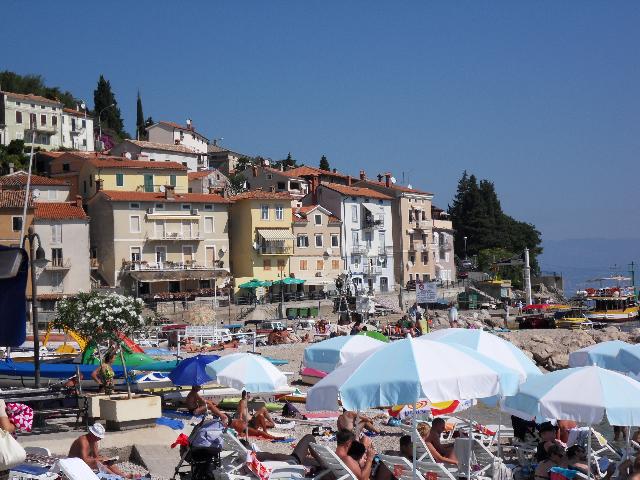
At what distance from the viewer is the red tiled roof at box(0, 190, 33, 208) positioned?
54.2 metres

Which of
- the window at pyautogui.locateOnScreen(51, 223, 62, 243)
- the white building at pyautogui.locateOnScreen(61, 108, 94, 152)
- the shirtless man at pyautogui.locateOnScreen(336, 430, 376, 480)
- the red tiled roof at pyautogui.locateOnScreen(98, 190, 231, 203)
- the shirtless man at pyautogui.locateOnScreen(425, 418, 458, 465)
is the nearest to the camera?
the shirtless man at pyautogui.locateOnScreen(336, 430, 376, 480)

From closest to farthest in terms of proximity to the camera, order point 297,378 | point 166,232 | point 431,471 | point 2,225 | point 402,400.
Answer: point 402,400 → point 431,471 → point 297,378 → point 2,225 → point 166,232

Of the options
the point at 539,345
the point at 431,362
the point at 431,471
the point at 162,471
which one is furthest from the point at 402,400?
the point at 539,345

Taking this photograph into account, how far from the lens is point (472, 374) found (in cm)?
973

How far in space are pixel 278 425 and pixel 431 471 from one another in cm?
671

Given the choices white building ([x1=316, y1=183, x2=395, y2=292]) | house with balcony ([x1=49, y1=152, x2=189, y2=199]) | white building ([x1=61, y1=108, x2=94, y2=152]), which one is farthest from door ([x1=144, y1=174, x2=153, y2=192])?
white building ([x1=61, y1=108, x2=94, y2=152])

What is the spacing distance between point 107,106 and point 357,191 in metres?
47.8

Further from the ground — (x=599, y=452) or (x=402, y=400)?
(x=402, y=400)

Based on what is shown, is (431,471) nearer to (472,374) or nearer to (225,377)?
(472,374)

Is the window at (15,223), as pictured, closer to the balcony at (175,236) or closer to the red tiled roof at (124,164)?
the red tiled roof at (124,164)

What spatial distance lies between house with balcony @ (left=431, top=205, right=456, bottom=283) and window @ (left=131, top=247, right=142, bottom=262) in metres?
30.1

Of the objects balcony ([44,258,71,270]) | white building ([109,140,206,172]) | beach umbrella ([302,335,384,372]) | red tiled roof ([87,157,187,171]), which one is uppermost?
white building ([109,140,206,172])

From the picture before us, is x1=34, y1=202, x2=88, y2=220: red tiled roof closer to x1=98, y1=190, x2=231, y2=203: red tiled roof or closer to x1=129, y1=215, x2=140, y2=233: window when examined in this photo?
x1=98, y1=190, x2=231, y2=203: red tiled roof

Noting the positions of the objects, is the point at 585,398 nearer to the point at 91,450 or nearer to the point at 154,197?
the point at 91,450
